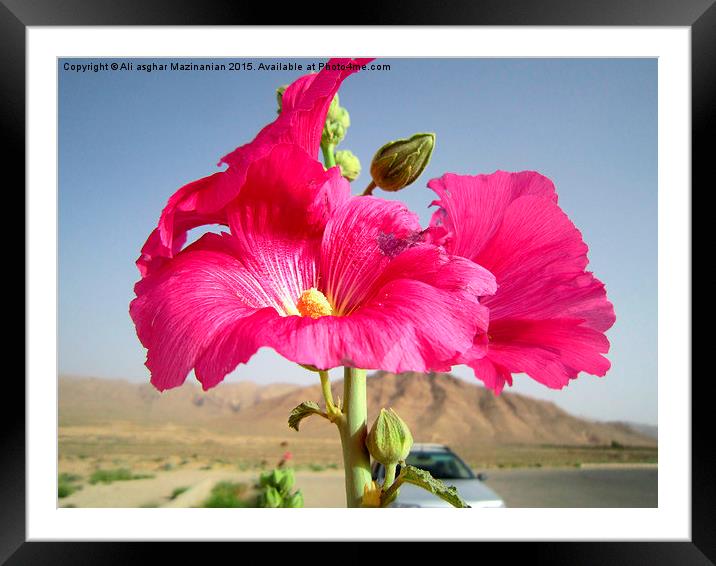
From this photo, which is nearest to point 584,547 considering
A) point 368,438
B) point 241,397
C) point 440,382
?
point 368,438

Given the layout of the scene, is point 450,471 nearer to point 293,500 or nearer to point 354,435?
point 293,500

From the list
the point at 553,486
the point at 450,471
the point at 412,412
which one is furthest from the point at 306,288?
the point at 412,412

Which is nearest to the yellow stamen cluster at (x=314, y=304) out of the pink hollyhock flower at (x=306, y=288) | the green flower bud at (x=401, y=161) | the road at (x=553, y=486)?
the pink hollyhock flower at (x=306, y=288)

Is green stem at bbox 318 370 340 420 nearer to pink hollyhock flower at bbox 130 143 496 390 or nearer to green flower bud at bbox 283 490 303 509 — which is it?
pink hollyhock flower at bbox 130 143 496 390
